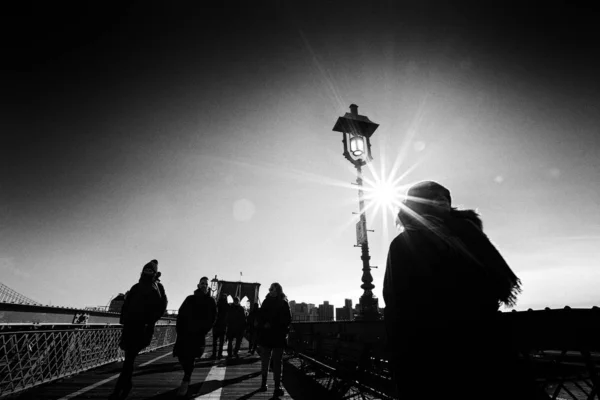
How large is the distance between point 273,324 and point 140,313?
8.30ft

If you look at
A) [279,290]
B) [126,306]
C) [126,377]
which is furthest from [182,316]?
[279,290]

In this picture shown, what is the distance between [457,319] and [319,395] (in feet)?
17.3

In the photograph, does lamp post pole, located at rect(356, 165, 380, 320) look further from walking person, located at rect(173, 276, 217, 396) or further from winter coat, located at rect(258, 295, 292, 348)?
walking person, located at rect(173, 276, 217, 396)

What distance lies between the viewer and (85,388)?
541cm

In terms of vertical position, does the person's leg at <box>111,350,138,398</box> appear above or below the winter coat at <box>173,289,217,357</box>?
below

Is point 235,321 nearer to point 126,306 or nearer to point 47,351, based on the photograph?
point 47,351

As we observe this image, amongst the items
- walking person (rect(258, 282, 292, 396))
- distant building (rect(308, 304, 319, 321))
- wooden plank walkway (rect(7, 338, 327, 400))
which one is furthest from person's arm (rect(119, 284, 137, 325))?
distant building (rect(308, 304, 319, 321))

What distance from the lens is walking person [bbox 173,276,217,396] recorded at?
5.19 m

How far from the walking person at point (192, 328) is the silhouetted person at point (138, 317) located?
64cm

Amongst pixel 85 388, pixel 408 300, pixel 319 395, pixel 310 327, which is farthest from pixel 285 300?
pixel 408 300

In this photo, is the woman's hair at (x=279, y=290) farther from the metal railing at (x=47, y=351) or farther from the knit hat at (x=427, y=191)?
the knit hat at (x=427, y=191)

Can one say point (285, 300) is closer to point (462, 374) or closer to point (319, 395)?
point (319, 395)

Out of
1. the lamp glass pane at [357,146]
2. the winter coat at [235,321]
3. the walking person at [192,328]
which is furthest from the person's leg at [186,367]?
the lamp glass pane at [357,146]

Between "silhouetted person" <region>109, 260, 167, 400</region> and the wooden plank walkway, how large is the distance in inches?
33.2
